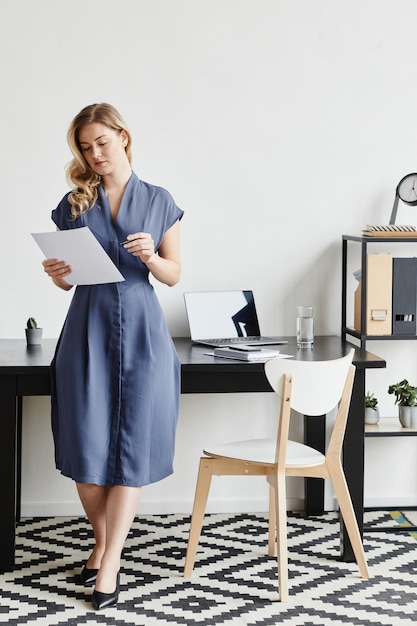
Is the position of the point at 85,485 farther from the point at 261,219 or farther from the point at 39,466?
the point at 261,219

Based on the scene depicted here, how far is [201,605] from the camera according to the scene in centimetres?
285

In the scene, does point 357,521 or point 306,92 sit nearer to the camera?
point 357,521

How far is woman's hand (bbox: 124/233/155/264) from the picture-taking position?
2789 millimetres

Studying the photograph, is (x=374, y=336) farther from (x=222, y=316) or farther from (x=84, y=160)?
(x=84, y=160)

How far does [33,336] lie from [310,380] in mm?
1223

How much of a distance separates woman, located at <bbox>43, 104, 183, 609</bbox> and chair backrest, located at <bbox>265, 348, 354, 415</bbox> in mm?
374

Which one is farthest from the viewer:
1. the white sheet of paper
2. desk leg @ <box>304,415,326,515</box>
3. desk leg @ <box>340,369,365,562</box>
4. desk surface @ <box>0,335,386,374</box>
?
desk leg @ <box>304,415,326,515</box>

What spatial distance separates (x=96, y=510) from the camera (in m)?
3.05

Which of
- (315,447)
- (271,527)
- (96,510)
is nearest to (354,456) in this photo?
(271,527)

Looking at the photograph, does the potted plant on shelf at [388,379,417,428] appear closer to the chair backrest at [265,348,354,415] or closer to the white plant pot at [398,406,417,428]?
the white plant pot at [398,406,417,428]

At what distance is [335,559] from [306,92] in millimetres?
1905

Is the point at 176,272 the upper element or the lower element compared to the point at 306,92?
lower

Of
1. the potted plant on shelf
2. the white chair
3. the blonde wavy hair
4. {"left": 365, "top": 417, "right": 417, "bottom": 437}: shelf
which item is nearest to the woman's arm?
the blonde wavy hair

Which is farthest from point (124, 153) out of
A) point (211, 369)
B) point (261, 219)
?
point (261, 219)
